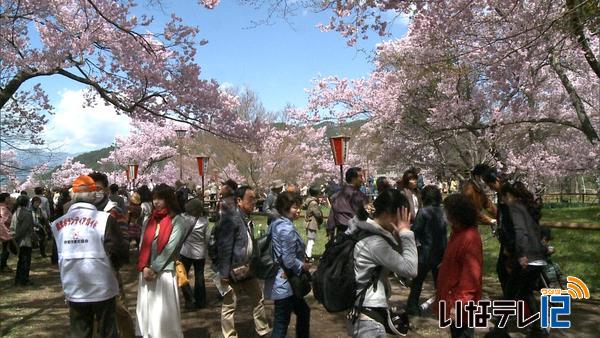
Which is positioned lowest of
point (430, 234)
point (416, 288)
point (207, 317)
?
point (207, 317)

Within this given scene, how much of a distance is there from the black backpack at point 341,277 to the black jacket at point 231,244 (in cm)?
154

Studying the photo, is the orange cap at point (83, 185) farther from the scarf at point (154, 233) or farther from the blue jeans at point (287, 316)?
the blue jeans at point (287, 316)

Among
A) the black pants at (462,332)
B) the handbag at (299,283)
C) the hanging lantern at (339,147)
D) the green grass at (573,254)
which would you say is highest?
the hanging lantern at (339,147)

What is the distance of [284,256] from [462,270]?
1.40 metres

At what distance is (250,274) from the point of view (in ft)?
14.1

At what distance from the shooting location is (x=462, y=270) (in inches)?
131

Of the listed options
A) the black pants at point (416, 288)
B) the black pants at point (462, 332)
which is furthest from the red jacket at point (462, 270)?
the black pants at point (416, 288)

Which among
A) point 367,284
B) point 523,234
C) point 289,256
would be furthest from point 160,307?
point 523,234

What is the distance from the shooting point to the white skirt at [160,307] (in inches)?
159

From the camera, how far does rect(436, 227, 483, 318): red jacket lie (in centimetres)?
326

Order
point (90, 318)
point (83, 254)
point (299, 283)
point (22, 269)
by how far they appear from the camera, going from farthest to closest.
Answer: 1. point (22, 269)
2. point (299, 283)
3. point (90, 318)
4. point (83, 254)

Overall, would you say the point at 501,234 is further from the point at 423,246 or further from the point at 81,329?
the point at 81,329

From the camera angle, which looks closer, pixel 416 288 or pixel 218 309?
pixel 416 288

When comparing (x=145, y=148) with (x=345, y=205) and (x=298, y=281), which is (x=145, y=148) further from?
(x=298, y=281)
